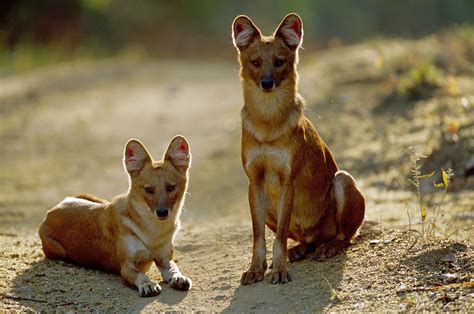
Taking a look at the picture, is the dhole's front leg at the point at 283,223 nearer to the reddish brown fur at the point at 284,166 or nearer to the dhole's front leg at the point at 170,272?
the reddish brown fur at the point at 284,166

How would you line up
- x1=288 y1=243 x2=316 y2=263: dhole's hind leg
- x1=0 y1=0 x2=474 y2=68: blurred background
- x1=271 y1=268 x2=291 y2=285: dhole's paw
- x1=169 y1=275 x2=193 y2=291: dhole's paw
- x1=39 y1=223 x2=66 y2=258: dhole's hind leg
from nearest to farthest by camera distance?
x1=271 y1=268 x2=291 y2=285: dhole's paw < x1=169 y1=275 x2=193 y2=291: dhole's paw < x1=288 y1=243 x2=316 y2=263: dhole's hind leg < x1=39 y1=223 x2=66 y2=258: dhole's hind leg < x1=0 y1=0 x2=474 y2=68: blurred background

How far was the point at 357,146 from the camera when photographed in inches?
453

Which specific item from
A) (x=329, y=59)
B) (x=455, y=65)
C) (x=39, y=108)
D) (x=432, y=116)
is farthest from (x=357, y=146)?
(x=39, y=108)

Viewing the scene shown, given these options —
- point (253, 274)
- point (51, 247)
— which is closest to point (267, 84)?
point (253, 274)

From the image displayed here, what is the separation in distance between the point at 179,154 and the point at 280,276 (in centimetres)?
143

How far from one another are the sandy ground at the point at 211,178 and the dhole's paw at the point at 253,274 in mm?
74

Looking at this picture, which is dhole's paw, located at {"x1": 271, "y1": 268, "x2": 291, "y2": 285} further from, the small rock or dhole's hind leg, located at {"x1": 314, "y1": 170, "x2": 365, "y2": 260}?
the small rock

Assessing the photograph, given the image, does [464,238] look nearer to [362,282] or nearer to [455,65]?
[362,282]

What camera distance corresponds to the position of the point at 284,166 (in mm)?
6668

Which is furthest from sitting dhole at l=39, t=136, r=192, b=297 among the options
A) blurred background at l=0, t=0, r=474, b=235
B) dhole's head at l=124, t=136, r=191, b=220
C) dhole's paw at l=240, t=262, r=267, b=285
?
blurred background at l=0, t=0, r=474, b=235

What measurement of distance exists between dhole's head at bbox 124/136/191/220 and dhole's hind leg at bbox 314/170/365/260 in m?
1.27

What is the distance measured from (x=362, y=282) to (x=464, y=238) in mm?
1542

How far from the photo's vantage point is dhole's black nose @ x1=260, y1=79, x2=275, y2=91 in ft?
21.7

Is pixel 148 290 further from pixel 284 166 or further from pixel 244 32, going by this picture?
pixel 244 32
